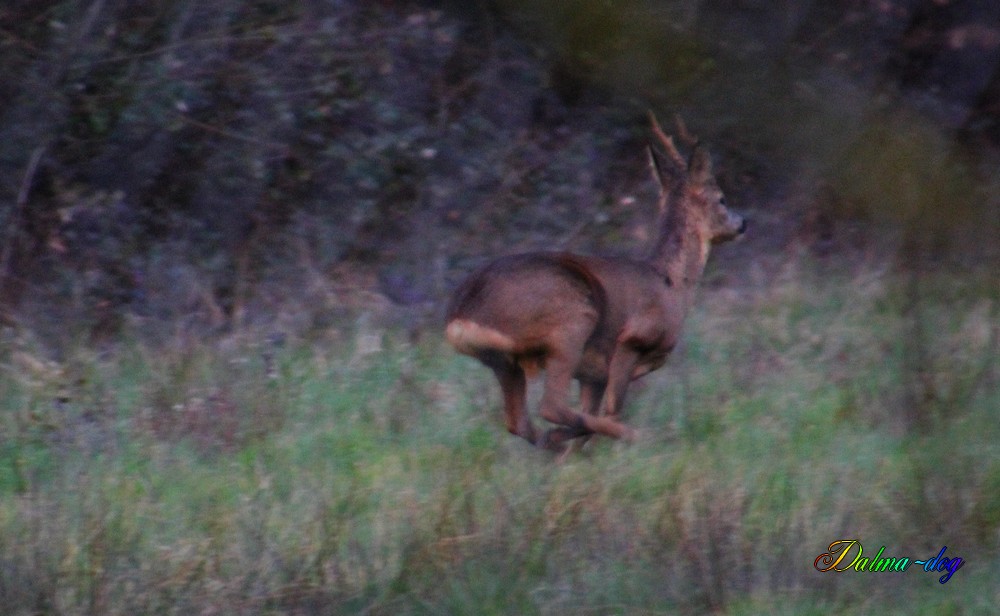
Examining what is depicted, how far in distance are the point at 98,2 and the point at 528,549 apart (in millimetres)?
6693

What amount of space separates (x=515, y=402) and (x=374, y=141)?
5.18 metres

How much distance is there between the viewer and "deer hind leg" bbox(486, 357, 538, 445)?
732 centimetres

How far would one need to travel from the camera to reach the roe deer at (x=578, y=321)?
7.01 m

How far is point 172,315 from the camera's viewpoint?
32.8 feet

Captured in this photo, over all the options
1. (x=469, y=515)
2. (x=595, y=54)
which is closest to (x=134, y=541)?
(x=469, y=515)

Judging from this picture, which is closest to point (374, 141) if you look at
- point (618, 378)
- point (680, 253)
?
point (680, 253)

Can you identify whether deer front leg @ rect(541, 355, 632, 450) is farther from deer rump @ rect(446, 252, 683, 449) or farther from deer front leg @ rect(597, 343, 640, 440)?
deer front leg @ rect(597, 343, 640, 440)

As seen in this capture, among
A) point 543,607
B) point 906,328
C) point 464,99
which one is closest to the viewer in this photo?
point 543,607

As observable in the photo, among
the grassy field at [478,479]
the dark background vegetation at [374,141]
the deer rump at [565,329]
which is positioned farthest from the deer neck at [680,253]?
the dark background vegetation at [374,141]

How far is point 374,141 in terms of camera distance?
39.8ft

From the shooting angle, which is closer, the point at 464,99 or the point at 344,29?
the point at 344,29

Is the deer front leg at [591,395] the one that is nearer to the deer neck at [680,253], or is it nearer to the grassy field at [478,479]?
the grassy field at [478,479]

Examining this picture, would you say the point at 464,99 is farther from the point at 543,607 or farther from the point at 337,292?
the point at 543,607

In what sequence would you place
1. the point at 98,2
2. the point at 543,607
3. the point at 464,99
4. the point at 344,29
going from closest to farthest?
the point at 543,607
the point at 98,2
the point at 344,29
the point at 464,99
